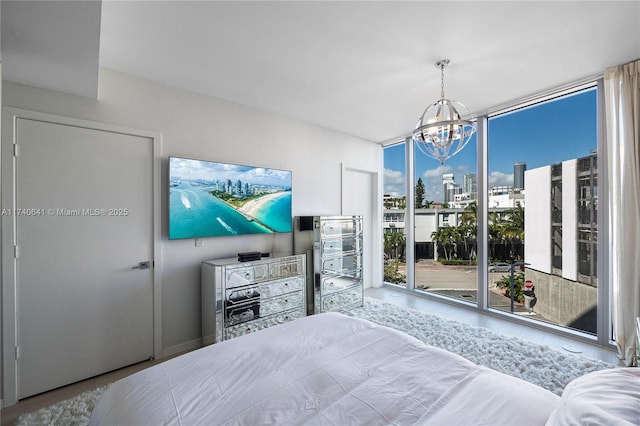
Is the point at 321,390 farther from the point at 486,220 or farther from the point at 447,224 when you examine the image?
the point at 447,224

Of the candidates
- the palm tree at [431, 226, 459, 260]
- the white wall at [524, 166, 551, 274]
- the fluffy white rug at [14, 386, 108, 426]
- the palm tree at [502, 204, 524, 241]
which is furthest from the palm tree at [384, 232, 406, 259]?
the fluffy white rug at [14, 386, 108, 426]

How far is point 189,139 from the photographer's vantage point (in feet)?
9.98

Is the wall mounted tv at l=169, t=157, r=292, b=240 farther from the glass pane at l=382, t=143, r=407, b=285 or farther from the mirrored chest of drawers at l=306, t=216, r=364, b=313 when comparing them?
the glass pane at l=382, t=143, r=407, b=285

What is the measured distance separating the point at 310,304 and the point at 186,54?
3.14 m

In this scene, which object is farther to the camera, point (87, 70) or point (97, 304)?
point (97, 304)

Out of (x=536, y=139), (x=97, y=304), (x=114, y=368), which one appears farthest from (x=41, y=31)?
(x=536, y=139)

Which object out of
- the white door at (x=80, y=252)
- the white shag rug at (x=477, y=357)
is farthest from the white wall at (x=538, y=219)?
the white door at (x=80, y=252)

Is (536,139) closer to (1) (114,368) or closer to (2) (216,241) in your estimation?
(2) (216,241)

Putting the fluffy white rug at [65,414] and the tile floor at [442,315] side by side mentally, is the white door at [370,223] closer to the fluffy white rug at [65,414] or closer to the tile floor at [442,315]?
the tile floor at [442,315]

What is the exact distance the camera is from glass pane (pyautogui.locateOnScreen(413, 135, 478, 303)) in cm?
409

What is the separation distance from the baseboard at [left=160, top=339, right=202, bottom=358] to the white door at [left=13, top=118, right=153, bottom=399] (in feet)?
0.52

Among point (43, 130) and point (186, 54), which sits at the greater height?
point (186, 54)

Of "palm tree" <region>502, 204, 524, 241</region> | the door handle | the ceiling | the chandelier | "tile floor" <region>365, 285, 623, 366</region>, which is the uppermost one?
the ceiling

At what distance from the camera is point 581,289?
3.13m
